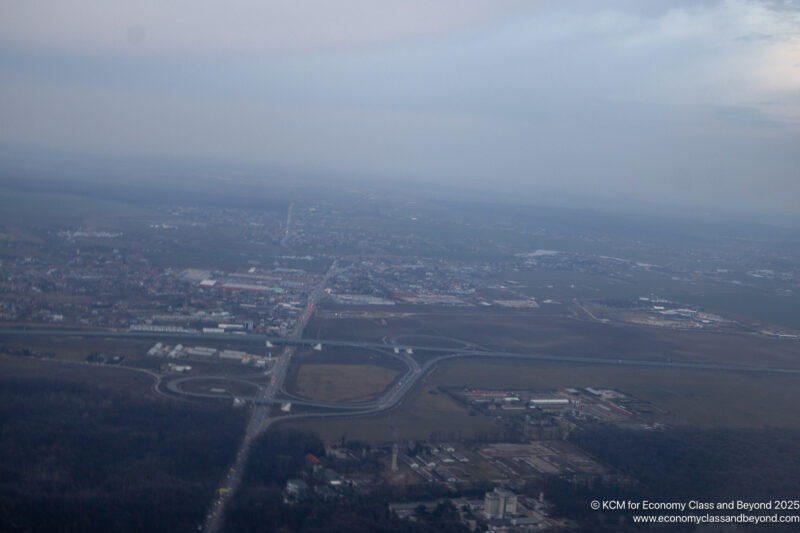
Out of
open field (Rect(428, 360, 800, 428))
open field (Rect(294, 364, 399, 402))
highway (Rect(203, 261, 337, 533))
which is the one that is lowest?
highway (Rect(203, 261, 337, 533))

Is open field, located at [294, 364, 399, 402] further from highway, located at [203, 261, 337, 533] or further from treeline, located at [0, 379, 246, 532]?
treeline, located at [0, 379, 246, 532]

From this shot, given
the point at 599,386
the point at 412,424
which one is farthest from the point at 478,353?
the point at 412,424

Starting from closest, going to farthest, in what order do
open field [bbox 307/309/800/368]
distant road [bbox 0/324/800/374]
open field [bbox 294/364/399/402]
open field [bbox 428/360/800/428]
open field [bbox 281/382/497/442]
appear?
open field [bbox 281/382/497/442], open field [bbox 294/364/399/402], open field [bbox 428/360/800/428], distant road [bbox 0/324/800/374], open field [bbox 307/309/800/368]

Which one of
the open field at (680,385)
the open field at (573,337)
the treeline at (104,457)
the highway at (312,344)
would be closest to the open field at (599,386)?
the open field at (680,385)

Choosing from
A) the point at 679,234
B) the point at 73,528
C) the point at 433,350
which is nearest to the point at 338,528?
the point at 73,528

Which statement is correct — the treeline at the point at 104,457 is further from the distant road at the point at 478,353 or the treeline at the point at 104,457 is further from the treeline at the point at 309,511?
the distant road at the point at 478,353

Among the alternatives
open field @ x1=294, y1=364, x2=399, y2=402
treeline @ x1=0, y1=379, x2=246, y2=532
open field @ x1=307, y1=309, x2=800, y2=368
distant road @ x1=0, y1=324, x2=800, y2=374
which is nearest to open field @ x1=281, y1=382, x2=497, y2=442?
open field @ x1=294, y1=364, x2=399, y2=402

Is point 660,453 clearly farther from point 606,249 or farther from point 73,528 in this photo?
point 606,249
